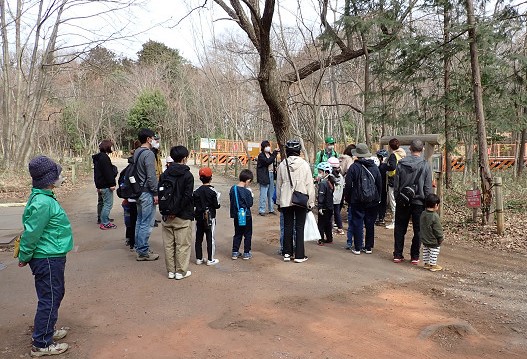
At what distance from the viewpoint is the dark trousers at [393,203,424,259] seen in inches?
246

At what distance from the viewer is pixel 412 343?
12.3 ft

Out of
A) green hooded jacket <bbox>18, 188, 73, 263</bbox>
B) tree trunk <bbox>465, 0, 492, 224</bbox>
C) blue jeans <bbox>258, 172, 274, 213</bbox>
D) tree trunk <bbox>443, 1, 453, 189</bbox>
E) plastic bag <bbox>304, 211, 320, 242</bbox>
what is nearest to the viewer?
green hooded jacket <bbox>18, 188, 73, 263</bbox>

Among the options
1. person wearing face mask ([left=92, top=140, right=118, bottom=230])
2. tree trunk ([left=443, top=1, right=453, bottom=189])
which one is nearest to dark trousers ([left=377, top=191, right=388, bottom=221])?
tree trunk ([left=443, top=1, right=453, bottom=189])

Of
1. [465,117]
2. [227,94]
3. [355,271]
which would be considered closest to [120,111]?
[227,94]

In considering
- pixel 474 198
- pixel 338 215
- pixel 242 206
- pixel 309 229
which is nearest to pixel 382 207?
pixel 338 215

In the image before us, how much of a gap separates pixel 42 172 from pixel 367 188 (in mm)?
4580

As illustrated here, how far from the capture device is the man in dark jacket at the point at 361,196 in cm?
668

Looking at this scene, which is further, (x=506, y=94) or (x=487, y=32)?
(x=506, y=94)

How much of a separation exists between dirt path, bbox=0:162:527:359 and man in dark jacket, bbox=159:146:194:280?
25 centimetres

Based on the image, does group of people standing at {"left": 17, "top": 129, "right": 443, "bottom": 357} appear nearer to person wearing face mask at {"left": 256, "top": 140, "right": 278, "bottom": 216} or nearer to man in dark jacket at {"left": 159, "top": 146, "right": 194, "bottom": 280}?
man in dark jacket at {"left": 159, "top": 146, "right": 194, "bottom": 280}

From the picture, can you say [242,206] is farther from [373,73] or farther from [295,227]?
[373,73]

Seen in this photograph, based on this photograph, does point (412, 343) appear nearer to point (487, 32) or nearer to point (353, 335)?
point (353, 335)

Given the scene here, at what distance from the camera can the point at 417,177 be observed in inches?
246

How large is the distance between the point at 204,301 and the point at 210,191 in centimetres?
174
